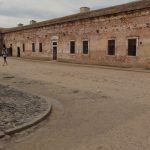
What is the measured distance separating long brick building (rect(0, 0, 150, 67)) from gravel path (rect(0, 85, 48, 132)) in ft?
48.3

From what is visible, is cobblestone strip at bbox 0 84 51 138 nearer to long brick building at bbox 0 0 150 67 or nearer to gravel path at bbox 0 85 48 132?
gravel path at bbox 0 85 48 132

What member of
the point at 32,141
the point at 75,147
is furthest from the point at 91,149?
the point at 32,141

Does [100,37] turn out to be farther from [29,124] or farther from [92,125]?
[29,124]

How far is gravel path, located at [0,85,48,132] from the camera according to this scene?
19.8 feet

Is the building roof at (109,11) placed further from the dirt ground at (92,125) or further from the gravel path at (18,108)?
the gravel path at (18,108)

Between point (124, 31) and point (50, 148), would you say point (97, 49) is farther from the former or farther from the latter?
point (50, 148)

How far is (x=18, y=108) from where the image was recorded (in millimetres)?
A: 7316

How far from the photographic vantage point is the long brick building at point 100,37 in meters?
21.8

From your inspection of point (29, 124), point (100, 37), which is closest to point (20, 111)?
point (29, 124)

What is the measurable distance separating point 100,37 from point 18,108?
19372 millimetres

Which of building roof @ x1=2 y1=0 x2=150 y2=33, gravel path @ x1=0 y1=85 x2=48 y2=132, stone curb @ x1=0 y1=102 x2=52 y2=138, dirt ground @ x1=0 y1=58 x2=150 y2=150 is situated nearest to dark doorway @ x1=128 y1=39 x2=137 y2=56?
building roof @ x1=2 y1=0 x2=150 y2=33

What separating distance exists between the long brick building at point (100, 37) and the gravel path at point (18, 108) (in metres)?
14.7

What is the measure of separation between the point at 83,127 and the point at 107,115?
122 centimetres

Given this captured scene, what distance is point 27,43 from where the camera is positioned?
130 feet
